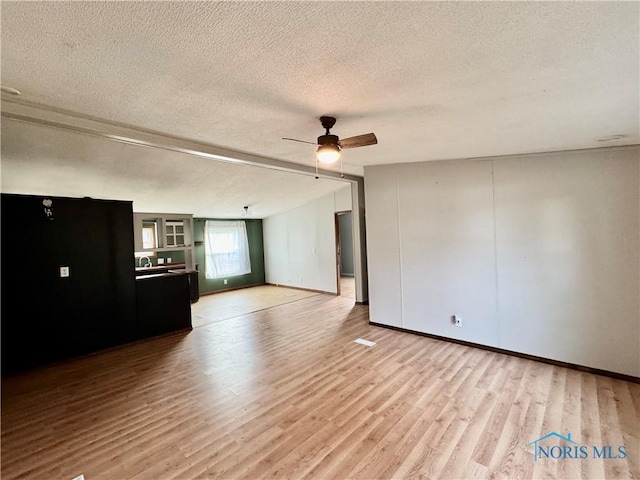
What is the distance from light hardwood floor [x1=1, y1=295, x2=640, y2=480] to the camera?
1954mm

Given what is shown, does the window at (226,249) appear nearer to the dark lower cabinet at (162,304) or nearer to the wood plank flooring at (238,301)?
the wood plank flooring at (238,301)

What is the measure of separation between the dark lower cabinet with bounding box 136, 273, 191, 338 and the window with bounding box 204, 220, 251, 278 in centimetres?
322

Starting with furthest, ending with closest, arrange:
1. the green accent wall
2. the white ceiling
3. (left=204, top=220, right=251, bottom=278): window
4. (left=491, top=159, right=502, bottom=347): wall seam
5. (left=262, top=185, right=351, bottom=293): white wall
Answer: (left=204, top=220, right=251, bottom=278): window
the green accent wall
(left=262, top=185, right=351, bottom=293): white wall
(left=491, top=159, right=502, bottom=347): wall seam
the white ceiling

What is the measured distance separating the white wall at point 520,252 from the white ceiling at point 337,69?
45 cm

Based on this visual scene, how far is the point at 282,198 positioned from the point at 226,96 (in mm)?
5000

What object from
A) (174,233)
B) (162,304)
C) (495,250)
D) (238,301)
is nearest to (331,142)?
(495,250)

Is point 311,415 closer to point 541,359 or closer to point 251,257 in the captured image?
point 541,359

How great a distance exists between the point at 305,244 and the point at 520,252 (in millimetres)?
5397

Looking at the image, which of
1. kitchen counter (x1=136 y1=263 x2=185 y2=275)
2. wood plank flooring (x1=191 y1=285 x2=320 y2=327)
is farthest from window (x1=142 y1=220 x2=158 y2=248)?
wood plank flooring (x1=191 y1=285 x2=320 y2=327)

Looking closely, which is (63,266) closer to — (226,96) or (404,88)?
(226,96)

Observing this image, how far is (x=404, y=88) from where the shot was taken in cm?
192

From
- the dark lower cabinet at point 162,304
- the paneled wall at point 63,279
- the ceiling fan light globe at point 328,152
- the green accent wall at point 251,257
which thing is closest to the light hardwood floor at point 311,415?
the paneled wall at point 63,279

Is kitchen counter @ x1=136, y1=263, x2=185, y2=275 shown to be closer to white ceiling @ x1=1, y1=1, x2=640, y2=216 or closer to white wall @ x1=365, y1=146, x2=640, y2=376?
white ceiling @ x1=1, y1=1, x2=640, y2=216

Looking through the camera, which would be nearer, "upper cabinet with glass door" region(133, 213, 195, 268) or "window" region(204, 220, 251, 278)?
"upper cabinet with glass door" region(133, 213, 195, 268)
